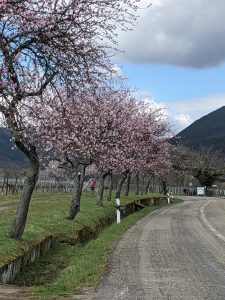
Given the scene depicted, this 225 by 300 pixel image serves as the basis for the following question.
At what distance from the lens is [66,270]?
11.2m

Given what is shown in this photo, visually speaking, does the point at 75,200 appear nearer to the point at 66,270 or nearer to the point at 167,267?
the point at 66,270

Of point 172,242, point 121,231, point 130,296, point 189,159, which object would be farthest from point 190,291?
point 189,159

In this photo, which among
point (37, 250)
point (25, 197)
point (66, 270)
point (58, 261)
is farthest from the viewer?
point (25, 197)

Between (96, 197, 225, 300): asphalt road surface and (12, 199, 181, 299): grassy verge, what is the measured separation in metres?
0.33

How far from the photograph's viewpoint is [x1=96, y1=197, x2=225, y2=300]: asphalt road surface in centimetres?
852

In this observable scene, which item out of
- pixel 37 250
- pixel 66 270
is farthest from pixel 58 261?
pixel 66 270

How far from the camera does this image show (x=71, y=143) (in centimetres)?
2161

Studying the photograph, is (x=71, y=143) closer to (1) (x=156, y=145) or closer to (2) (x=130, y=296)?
(2) (x=130, y=296)

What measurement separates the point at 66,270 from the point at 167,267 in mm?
2172

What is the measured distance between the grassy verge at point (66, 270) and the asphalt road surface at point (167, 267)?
325 millimetres

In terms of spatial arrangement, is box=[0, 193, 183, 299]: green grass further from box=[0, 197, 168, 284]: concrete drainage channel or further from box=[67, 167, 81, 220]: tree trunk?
box=[67, 167, 81, 220]: tree trunk

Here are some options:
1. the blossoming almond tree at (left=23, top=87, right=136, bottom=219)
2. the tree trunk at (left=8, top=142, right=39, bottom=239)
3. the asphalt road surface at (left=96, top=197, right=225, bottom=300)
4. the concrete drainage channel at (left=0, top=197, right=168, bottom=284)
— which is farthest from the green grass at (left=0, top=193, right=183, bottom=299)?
the blossoming almond tree at (left=23, top=87, right=136, bottom=219)

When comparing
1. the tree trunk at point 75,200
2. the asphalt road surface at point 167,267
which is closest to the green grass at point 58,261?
the asphalt road surface at point 167,267

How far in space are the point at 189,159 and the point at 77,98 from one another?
7945 centimetres
